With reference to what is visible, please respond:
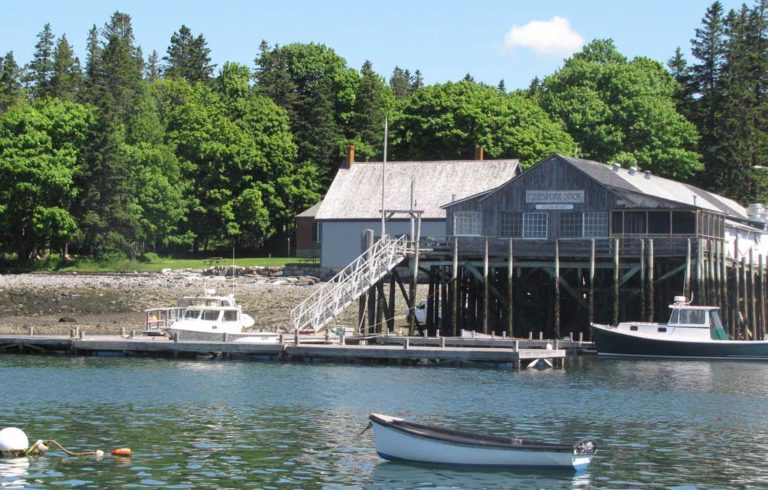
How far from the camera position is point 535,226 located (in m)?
60.9

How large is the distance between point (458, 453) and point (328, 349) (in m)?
22.0

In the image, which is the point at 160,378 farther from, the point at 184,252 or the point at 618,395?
the point at 184,252

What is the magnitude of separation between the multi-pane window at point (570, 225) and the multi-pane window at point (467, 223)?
4.15 metres

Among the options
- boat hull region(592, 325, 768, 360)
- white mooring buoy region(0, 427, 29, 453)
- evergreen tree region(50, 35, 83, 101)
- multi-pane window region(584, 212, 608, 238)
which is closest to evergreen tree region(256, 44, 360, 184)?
evergreen tree region(50, 35, 83, 101)

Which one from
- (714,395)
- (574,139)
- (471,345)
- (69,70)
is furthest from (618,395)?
(69,70)

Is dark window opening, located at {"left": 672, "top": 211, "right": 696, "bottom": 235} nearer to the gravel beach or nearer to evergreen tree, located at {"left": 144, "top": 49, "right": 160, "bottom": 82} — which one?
the gravel beach

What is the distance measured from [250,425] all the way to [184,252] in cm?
7420

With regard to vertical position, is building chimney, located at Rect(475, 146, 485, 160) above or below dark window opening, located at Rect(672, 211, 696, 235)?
above

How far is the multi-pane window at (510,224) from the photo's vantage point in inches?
2413

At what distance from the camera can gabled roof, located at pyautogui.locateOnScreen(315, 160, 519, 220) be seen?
81.3 m

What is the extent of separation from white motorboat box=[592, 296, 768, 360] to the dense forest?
3789 cm

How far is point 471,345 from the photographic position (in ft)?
174

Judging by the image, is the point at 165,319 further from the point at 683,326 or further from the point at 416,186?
the point at 416,186

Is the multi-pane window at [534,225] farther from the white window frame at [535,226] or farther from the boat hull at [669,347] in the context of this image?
the boat hull at [669,347]
